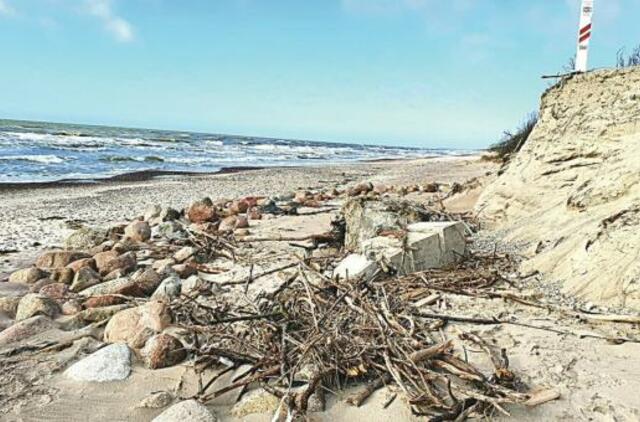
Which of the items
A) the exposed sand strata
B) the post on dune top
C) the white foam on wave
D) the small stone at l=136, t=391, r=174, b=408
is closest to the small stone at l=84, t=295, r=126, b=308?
the small stone at l=136, t=391, r=174, b=408

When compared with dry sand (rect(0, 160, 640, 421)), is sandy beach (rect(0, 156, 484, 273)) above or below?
below

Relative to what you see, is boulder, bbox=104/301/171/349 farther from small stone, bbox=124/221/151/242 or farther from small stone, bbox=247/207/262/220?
small stone, bbox=247/207/262/220

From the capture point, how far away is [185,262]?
18.5 feet

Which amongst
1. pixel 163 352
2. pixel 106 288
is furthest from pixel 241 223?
pixel 163 352

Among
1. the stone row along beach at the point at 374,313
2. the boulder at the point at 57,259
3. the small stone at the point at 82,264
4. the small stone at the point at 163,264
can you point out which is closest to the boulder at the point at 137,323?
the stone row along beach at the point at 374,313

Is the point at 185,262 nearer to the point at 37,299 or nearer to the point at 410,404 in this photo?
the point at 37,299

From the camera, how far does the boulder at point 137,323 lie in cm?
338

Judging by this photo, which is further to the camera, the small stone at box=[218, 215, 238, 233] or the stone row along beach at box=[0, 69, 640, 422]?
the small stone at box=[218, 215, 238, 233]

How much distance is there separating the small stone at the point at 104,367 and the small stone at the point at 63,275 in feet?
7.61

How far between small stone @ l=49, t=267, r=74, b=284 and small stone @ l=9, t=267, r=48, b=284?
0.13 metres

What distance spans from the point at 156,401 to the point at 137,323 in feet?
3.12

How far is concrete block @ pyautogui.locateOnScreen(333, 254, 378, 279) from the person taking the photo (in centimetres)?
406

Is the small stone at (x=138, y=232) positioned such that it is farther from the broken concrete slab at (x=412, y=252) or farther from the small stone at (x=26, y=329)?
the broken concrete slab at (x=412, y=252)

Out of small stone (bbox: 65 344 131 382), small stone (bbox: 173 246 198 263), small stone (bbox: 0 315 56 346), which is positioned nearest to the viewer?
small stone (bbox: 65 344 131 382)
